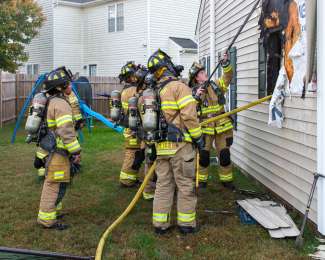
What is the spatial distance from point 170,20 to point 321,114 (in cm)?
1935

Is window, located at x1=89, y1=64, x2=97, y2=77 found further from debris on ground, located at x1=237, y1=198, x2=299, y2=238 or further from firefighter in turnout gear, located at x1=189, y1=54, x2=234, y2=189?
debris on ground, located at x1=237, y1=198, x2=299, y2=238

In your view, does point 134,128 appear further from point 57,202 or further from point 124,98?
point 57,202

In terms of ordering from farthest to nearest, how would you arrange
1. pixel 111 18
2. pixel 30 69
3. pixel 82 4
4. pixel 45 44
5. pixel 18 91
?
pixel 30 69 → pixel 45 44 → pixel 82 4 → pixel 111 18 → pixel 18 91

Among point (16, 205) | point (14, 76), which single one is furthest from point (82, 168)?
point (14, 76)

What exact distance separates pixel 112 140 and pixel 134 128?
23.8 ft

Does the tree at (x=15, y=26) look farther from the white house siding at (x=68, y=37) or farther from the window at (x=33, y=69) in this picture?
the window at (x=33, y=69)

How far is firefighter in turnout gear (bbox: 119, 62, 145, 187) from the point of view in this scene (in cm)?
771

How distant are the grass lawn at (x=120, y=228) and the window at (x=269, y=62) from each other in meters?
1.75

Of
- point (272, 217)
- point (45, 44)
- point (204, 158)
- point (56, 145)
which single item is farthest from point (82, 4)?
point (272, 217)

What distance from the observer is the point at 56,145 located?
5641mm

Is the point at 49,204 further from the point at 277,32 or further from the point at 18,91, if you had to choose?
the point at 18,91

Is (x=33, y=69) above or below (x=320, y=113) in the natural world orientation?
above

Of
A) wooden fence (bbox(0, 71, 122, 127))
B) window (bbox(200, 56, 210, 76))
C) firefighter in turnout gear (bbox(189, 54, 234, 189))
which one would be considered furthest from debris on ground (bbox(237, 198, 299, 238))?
wooden fence (bbox(0, 71, 122, 127))

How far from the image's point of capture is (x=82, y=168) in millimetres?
9562
